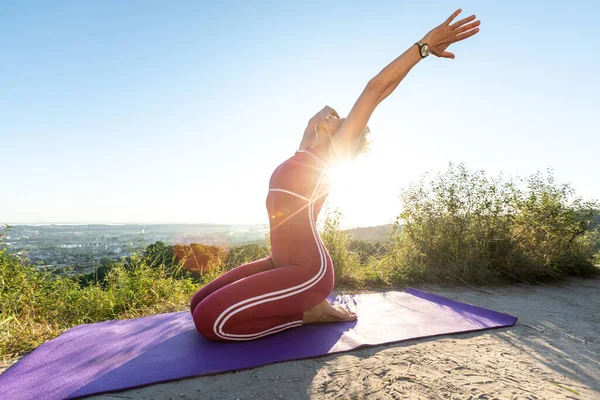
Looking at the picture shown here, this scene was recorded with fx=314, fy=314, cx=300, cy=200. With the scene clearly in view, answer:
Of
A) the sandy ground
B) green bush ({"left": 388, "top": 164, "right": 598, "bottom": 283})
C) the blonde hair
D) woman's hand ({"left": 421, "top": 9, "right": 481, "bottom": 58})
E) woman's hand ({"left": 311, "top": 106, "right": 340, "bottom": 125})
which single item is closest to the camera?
the sandy ground

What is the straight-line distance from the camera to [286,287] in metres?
1.98

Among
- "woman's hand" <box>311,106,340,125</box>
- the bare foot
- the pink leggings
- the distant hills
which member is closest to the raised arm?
"woman's hand" <box>311,106,340,125</box>

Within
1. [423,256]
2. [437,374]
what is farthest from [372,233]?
[437,374]

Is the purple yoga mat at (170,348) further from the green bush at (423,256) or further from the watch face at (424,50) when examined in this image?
the watch face at (424,50)

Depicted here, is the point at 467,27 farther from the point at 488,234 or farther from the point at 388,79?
the point at 488,234

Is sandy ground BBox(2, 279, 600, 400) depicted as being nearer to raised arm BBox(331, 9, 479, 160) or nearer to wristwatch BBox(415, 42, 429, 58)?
raised arm BBox(331, 9, 479, 160)

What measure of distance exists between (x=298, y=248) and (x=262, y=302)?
42 cm

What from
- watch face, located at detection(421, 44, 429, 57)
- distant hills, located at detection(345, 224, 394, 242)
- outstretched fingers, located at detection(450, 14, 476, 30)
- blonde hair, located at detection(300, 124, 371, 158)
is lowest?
distant hills, located at detection(345, 224, 394, 242)

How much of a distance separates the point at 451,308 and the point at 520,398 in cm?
160

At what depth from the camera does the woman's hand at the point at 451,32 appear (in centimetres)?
227

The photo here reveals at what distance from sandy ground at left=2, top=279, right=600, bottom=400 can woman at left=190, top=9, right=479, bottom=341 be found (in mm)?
353

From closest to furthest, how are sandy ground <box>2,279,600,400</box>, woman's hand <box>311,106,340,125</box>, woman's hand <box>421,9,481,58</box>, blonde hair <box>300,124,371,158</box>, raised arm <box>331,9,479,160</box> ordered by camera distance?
sandy ground <box>2,279,600,400</box> → raised arm <box>331,9,479,160</box> → woman's hand <box>421,9,481,58</box> → blonde hair <box>300,124,371,158</box> → woman's hand <box>311,106,340,125</box>

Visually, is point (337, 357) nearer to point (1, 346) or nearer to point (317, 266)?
point (317, 266)

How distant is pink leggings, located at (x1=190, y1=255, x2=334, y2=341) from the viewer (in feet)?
6.18
